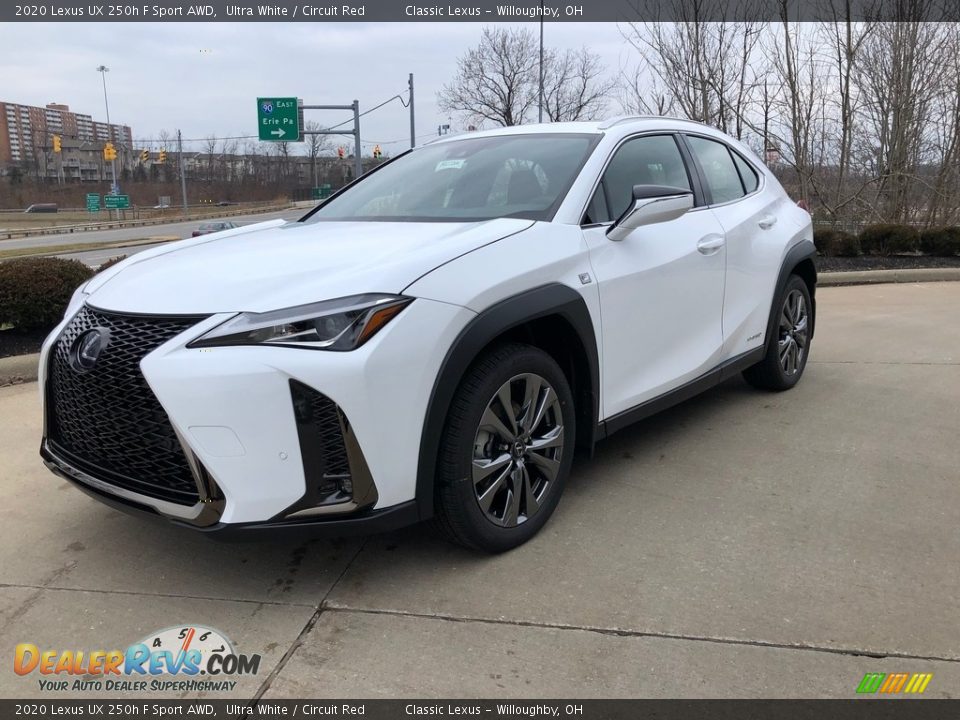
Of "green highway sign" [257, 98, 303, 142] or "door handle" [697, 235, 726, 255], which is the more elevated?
"green highway sign" [257, 98, 303, 142]

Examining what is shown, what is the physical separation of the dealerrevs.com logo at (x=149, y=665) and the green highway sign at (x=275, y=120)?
28.3m

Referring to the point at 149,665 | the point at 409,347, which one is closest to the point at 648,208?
the point at 409,347

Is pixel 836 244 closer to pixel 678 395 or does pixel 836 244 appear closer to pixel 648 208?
pixel 678 395

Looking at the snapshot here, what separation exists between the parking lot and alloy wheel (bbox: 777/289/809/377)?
0.97 metres

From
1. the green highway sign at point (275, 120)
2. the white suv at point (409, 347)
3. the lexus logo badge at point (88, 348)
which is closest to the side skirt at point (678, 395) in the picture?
the white suv at point (409, 347)

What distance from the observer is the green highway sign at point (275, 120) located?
28.6 meters

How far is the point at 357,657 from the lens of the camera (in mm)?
2414

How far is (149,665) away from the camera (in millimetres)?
2402

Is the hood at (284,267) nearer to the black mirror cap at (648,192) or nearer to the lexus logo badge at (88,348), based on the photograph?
the lexus logo badge at (88,348)

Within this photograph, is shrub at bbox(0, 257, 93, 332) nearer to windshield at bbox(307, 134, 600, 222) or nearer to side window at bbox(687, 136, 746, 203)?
windshield at bbox(307, 134, 600, 222)

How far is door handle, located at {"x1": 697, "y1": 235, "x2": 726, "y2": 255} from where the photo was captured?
3922 millimetres

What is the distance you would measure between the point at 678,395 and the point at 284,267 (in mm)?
2138

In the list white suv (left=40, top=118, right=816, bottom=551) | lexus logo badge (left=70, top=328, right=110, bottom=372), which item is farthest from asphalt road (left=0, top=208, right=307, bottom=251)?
lexus logo badge (left=70, top=328, right=110, bottom=372)

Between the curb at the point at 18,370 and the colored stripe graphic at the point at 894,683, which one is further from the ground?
the curb at the point at 18,370
